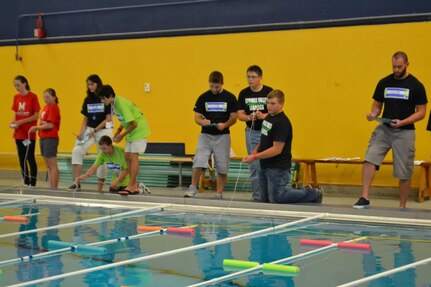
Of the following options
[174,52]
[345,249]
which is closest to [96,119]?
[174,52]

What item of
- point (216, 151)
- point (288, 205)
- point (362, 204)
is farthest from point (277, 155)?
point (216, 151)

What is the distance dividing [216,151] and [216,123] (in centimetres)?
30

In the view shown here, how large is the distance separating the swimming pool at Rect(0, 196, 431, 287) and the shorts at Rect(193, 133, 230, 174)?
791 millimetres

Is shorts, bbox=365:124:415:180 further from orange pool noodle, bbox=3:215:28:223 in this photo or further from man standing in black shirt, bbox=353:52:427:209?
orange pool noodle, bbox=3:215:28:223

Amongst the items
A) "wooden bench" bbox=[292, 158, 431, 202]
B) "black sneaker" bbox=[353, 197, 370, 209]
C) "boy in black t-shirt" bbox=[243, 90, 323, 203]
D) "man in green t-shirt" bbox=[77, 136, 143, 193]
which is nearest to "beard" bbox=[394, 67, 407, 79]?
"boy in black t-shirt" bbox=[243, 90, 323, 203]

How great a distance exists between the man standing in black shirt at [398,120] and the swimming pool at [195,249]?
0.79 meters

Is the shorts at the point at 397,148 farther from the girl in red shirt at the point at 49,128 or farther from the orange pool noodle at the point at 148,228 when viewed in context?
the girl in red shirt at the point at 49,128

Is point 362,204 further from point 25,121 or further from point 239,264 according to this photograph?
point 25,121

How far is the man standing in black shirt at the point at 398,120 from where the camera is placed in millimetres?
7000

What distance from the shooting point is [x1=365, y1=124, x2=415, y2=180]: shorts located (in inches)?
280

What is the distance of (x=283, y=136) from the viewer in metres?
7.21

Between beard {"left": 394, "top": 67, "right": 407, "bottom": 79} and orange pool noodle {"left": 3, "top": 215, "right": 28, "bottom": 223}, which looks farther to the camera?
orange pool noodle {"left": 3, "top": 215, "right": 28, "bottom": 223}

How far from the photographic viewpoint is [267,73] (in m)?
10.3

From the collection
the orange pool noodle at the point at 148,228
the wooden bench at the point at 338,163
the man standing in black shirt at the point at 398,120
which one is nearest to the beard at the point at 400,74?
the man standing in black shirt at the point at 398,120
